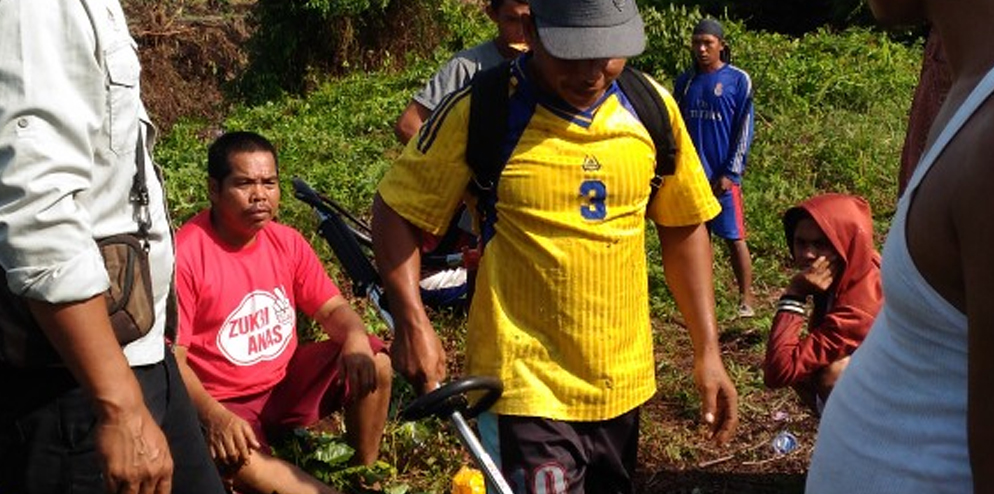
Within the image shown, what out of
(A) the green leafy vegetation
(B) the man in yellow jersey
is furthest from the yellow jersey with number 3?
(A) the green leafy vegetation

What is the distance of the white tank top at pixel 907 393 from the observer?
1.64 meters

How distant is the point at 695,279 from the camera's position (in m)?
3.66

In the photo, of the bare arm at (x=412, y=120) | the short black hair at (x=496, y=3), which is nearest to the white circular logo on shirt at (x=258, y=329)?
the bare arm at (x=412, y=120)

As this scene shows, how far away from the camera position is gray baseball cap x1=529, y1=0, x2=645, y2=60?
322 centimetres

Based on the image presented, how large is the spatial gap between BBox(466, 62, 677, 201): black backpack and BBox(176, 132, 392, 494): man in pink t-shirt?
1576 mm

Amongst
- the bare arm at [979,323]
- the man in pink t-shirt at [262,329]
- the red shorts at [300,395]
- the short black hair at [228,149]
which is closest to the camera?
the bare arm at [979,323]

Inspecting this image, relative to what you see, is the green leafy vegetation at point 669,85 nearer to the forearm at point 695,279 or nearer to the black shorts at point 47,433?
the forearm at point 695,279

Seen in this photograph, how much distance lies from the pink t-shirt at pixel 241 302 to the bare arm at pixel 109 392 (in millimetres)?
2195

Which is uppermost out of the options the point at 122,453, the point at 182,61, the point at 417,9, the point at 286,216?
the point at 122,453

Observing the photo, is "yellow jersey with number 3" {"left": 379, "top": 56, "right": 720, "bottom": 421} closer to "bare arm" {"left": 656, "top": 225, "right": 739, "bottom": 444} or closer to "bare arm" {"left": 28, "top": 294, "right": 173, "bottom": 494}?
"bare arm" {"left": 656, "top": 225, "right": 739, "bottom": 444}

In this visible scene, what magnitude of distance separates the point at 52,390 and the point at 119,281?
9.2 inches

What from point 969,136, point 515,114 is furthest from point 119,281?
point 969,136

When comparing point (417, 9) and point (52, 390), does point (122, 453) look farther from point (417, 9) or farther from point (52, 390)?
point (417, 9)

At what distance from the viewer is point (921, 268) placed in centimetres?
162
